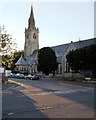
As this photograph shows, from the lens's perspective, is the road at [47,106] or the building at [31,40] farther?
the building at [31,40]

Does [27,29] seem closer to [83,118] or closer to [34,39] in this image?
[34,39]

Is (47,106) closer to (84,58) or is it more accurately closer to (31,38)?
(84,58)

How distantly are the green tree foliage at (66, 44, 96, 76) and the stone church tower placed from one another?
171 ft

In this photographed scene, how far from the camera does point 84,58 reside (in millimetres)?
30125

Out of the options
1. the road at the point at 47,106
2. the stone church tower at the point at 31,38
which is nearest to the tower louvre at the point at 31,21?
the stone church tower at the point at 31,38

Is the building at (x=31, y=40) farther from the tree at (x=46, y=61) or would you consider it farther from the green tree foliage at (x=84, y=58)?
the green tree foliage at (x=84, y=58)

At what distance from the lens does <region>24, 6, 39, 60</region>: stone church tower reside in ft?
274

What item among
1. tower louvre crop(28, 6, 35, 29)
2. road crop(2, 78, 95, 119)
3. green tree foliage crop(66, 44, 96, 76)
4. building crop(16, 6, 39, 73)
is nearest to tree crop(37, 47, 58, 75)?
green tree foliage crop(66, 44, 96, 76)

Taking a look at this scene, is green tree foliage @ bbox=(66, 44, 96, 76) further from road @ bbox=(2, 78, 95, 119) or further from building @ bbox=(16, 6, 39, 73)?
building @ bbox=(16, 6, 39, 73)

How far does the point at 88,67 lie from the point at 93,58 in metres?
2.48

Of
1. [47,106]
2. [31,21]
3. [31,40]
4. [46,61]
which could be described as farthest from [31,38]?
[47,106]

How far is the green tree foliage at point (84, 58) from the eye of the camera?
28.1 meters

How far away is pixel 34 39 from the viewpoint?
84.4m

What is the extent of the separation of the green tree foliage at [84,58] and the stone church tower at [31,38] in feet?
171
